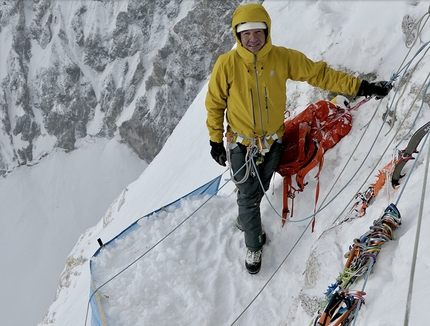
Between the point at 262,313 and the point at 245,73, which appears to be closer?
the point at 245,73

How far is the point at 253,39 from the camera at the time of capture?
2838 millimetres

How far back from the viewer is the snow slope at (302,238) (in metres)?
2.50

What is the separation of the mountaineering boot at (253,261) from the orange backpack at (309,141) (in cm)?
48

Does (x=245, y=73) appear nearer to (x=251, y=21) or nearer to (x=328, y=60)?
(x=251, y=21)

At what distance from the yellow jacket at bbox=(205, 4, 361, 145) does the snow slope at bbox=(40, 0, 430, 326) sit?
2.24 feet

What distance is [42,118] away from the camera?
55906 mm

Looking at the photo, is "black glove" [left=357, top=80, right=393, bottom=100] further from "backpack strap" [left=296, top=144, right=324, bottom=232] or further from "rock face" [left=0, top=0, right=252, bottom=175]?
"rock face" [left=0, top=0, right=252, bottom=175]

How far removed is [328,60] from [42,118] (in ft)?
193

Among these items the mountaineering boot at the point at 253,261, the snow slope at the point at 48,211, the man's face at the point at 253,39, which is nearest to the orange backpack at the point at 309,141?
the mountaineering boot at the point at 253,261

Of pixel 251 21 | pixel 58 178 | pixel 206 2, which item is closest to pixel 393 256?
pixel 251 21

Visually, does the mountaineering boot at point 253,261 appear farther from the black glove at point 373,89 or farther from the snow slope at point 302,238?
the black glove at point 373,89

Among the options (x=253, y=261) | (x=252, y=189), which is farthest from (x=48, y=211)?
(x=252, y=189)

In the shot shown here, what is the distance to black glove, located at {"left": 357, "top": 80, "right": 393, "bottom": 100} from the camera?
10.3 feet

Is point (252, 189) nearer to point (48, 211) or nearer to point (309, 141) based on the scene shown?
point (309, 141)
